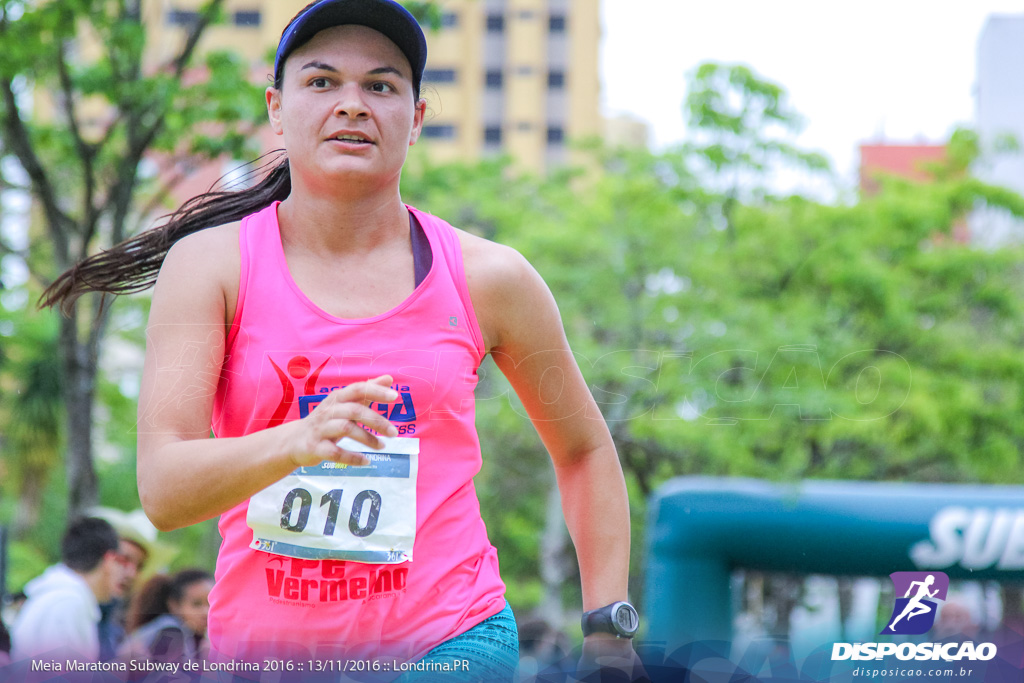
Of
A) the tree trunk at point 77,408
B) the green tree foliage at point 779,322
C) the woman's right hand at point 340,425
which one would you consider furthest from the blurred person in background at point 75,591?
the green tree foliage at point 779,322

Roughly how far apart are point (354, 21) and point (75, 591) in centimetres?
359

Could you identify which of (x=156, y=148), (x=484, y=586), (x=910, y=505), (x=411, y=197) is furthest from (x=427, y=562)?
(x=411, y=197)

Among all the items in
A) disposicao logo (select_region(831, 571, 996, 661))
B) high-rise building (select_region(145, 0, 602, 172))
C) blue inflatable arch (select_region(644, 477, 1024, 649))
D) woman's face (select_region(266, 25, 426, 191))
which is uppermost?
high-rise building (select_region(145, 0, 602, 172))

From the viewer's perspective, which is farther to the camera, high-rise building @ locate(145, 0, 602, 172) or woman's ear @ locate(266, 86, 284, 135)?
high-rise building @ locate(145, 0, 602, 172)

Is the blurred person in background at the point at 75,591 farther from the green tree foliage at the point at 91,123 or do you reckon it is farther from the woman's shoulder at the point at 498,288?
the woman's shoulder at the point at 498,288

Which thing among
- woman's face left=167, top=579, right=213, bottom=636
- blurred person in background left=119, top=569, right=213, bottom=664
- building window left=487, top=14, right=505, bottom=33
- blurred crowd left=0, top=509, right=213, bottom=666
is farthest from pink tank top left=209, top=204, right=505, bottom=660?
building window left=487, top=14, right=505, bottom=33

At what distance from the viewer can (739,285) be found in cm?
1348

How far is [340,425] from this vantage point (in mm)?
1463

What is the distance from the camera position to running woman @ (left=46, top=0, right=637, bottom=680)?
1.77 meters

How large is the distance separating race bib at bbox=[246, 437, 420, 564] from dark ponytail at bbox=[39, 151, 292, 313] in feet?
1.96

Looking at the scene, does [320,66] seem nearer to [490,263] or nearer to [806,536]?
[490,263]

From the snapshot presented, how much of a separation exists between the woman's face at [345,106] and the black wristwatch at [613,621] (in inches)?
33.4

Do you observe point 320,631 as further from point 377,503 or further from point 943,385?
point 943,385

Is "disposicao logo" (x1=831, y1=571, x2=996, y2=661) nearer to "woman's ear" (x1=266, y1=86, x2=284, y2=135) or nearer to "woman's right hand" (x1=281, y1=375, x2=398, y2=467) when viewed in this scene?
"woman's right hand" (x1=281, y1=375, x2=398, y2=467)
